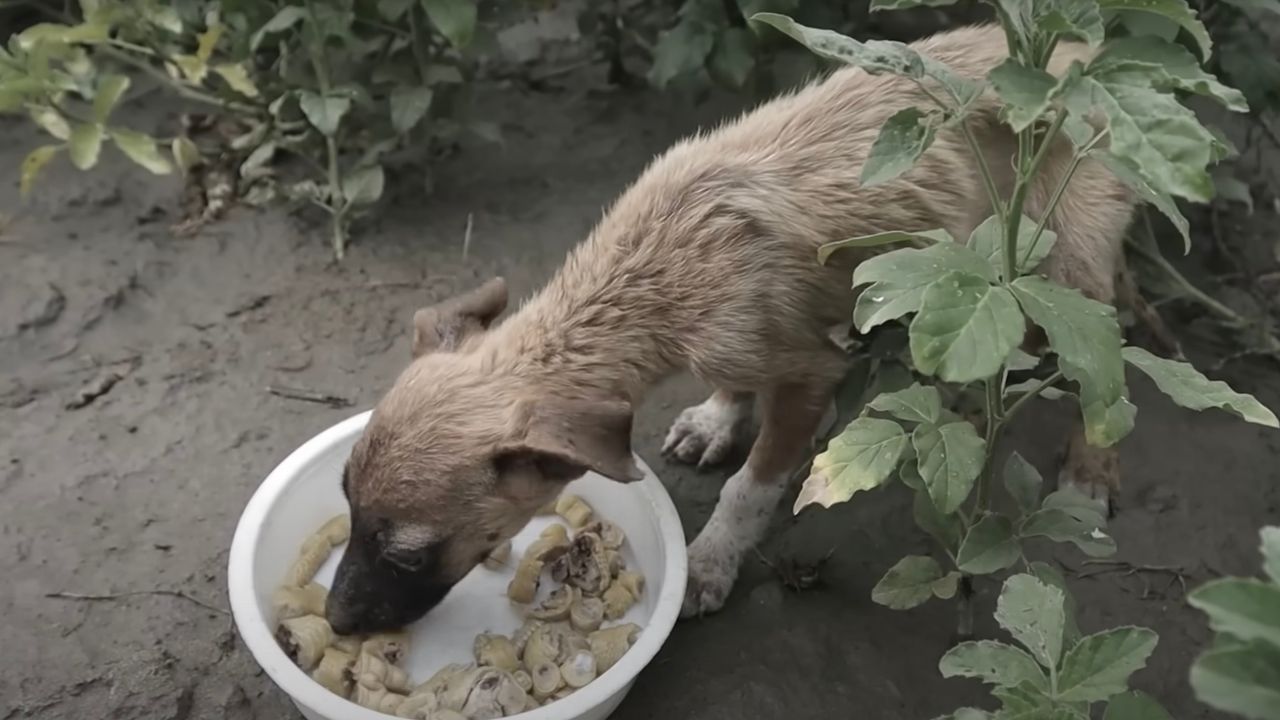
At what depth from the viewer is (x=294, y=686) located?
3.06 m

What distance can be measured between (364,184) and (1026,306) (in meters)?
3.60

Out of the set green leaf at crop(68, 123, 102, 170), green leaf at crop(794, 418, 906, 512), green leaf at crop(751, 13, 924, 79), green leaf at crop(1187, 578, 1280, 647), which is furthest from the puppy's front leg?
green leaf at crop(68, 123, 102, 170)

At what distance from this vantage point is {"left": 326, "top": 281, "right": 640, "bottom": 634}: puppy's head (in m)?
3.05

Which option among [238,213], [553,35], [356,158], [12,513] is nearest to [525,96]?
[553,35]

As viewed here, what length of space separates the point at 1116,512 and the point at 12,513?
409 cm

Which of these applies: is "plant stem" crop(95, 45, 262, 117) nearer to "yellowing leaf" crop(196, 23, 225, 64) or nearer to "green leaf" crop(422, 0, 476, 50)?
"yellowing leaf" crop(196, 23, 225, 64)

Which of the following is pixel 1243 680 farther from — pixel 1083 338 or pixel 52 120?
pixel 52 120

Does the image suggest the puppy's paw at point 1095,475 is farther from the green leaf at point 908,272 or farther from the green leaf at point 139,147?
the green leaf at point 139,147

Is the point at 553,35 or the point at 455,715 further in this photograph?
the point at 553,35

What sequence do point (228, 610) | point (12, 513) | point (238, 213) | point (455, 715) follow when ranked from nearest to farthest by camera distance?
point (455, 715) < point (228, 610) < point (12, 513) < point (238, 213)

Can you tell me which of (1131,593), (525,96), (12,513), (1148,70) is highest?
(1148,70)

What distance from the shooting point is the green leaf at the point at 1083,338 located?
2.21 m

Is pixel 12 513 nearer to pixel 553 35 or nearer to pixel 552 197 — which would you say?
pixel 552 197

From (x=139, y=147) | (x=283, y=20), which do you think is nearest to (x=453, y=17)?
(x=283, y=20)
